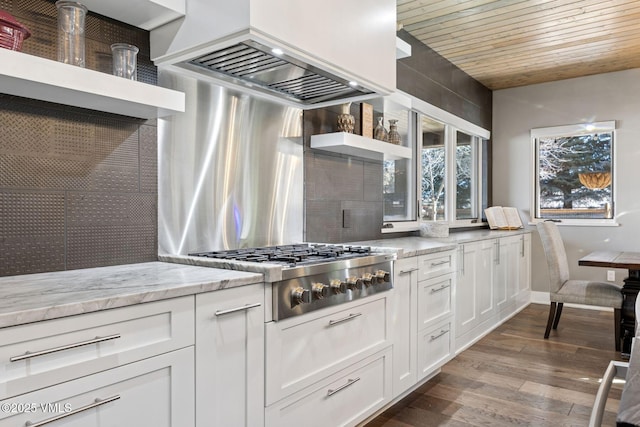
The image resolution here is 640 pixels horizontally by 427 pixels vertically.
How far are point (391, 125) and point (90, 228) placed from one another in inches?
93.0

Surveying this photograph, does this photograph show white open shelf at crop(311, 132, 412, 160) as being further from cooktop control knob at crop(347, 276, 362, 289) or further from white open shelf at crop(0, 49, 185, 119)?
white open shelf at crop(0, 49, 185, 119)

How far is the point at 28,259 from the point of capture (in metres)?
1.54

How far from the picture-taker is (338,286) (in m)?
1.91

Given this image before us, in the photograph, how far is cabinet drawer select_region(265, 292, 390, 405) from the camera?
165 centimetres

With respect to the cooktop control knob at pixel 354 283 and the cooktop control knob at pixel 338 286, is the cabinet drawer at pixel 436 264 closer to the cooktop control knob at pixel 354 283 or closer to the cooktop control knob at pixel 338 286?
the cooktop control knob at pixel 354 283

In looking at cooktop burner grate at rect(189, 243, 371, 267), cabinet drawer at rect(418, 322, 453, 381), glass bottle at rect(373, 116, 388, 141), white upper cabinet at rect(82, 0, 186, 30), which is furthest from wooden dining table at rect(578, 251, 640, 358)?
white upper cabinet at rect(82, 0, 186, 30)

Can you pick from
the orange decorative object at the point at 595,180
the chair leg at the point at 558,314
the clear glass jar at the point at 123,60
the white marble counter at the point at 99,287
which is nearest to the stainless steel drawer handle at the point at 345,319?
the white marble counter at the point at 99,287

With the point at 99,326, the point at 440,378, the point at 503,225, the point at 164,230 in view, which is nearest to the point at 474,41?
the point at 503,225

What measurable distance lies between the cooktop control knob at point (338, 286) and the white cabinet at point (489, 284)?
5.58 feet

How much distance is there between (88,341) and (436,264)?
218 centimetres

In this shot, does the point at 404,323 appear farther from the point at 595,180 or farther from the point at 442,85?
the point at 595,180

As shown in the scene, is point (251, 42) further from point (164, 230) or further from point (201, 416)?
point (201, 416)

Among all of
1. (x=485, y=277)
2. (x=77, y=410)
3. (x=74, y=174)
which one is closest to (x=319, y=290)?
(x=77, y=410)

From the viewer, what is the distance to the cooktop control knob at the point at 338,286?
189cm
